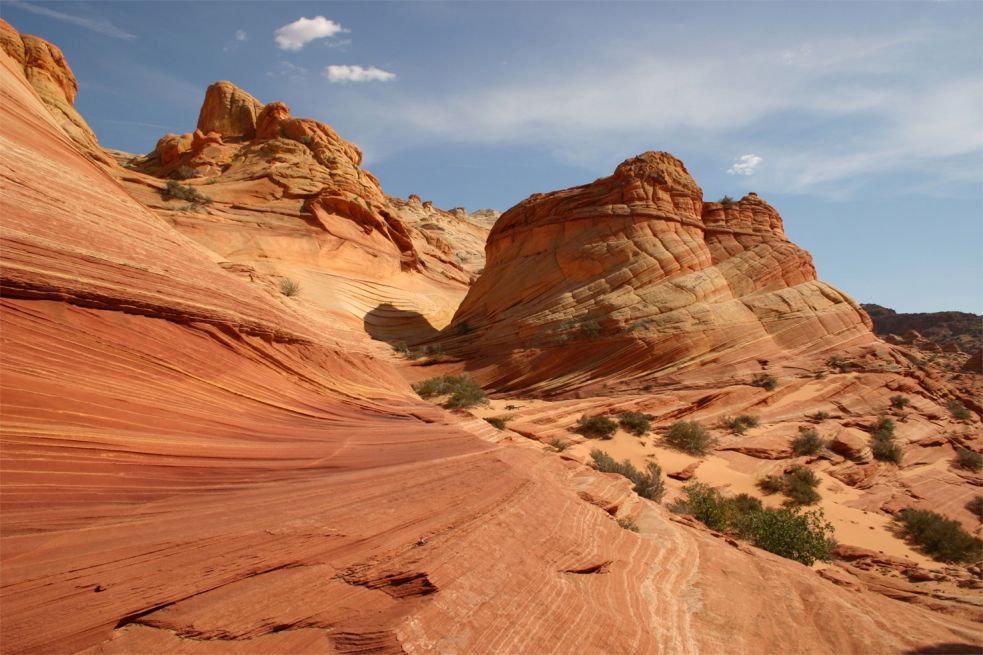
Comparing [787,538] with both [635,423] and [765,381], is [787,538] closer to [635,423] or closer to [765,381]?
[635,423]

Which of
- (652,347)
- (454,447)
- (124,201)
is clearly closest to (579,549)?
(454,447)

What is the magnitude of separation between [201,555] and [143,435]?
139cm

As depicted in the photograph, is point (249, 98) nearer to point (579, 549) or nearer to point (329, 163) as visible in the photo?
point (329, 163)

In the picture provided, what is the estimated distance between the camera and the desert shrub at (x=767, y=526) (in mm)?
7469

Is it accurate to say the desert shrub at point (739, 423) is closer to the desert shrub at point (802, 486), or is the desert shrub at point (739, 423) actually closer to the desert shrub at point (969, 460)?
the desert shrub at point (802, 486)

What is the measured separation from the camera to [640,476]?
9.63m

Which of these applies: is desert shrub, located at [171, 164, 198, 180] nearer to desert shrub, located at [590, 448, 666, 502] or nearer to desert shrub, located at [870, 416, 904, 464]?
desert shrub, located at [590, 448, 666, 502]

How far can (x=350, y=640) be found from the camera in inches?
116

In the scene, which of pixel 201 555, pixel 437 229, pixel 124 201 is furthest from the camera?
pixel 437 229

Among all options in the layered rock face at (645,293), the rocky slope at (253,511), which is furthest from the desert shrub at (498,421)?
the rocky slope at (253,511)

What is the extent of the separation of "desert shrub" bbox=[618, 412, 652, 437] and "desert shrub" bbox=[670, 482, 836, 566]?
159 inches

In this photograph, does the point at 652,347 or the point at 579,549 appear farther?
the point at 652,347

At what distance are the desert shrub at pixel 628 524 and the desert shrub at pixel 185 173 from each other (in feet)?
103

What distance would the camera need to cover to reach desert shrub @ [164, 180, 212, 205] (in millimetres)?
23969
